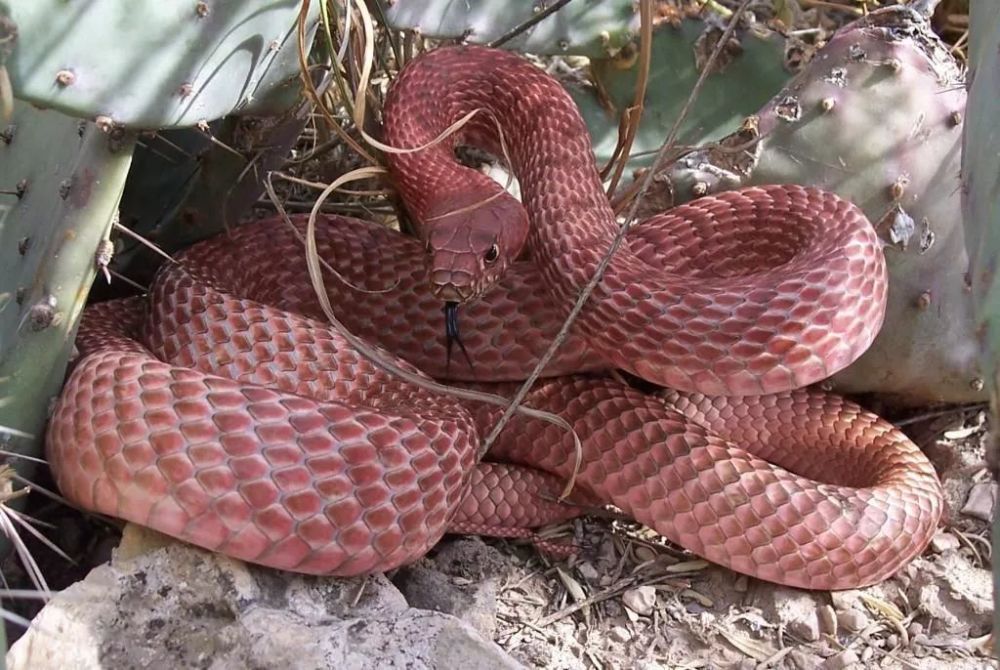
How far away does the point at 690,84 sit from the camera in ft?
11.7

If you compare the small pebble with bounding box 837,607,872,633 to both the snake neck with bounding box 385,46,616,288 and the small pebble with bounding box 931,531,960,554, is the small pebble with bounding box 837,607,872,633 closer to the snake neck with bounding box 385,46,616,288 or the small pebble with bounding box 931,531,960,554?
→ the small pebble with bounding box 931,531,960,554

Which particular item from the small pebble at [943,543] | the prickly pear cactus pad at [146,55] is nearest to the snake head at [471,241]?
the prickly pear cactus pad at [146,55]

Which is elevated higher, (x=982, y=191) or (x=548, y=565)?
(x=982, y=191)

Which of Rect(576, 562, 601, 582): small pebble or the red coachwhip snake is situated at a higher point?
the red coachwhip snake

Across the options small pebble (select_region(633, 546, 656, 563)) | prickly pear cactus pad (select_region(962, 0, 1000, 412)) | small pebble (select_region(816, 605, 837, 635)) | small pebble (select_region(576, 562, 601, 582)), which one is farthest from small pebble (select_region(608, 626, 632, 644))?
prickly pear cactus pad (select_region(962, 0, 1000, 412))

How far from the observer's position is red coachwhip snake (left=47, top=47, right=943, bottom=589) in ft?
6.74

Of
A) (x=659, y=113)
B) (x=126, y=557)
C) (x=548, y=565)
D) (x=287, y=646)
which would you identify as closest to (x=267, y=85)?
(x=126, y=557)

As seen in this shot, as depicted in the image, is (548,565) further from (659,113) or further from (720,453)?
(659,113)

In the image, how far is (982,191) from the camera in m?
1.53

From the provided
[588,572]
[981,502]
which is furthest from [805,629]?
[981,502]

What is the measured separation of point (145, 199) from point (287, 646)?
161cm

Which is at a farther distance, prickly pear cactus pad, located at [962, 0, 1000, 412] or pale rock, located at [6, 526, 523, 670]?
A: pale rock, located at [6, 526, 523, 670]

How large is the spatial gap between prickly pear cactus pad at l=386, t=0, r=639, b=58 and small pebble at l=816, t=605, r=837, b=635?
192 centimetres

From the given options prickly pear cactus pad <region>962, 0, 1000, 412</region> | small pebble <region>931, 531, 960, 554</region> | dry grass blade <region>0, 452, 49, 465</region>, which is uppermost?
prickly pear cactus pad <region>962, 0, 1000, 412</region>
